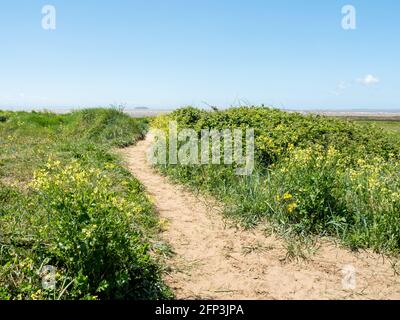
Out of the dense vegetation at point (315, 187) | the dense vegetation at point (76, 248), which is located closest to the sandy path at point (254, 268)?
the dense vegetation at point (315, 187)

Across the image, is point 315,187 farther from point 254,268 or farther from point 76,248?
point 76,248

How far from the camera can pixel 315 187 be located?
21.2ft

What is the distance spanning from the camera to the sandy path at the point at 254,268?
15.7 feet

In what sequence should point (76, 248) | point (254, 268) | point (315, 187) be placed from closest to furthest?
point (76, 248), point (254, 268), point (315, 187)

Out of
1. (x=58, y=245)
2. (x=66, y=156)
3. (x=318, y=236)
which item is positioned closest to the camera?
(x=58, y=245)

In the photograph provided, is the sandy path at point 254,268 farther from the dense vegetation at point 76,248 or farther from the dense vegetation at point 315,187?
the dense vegetation at point 76,248

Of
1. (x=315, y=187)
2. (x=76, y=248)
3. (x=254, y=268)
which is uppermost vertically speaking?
(x=315, y=187)

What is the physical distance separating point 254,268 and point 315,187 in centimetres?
179

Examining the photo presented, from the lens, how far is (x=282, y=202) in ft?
22.1

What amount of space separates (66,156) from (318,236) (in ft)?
22.5

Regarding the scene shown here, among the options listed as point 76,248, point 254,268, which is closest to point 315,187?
point 254,268

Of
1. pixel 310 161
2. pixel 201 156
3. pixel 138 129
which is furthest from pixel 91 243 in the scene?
pixel 138 129

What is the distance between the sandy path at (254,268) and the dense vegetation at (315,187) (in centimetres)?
38
